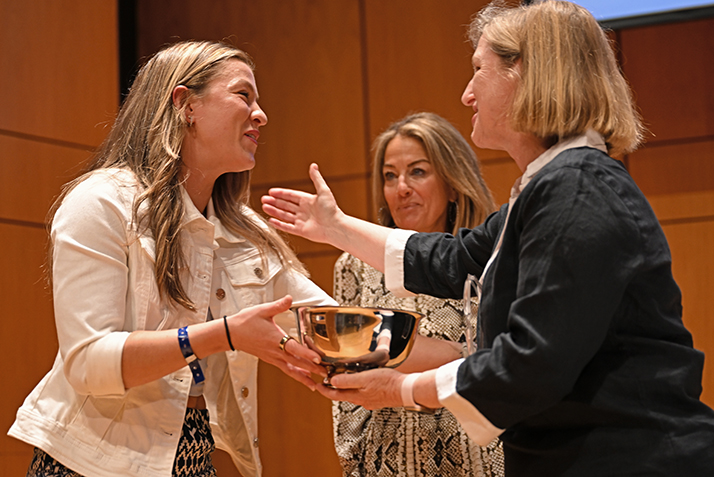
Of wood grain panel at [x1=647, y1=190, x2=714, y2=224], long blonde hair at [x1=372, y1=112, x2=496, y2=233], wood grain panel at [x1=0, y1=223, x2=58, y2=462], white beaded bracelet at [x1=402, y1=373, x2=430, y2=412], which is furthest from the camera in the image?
wood grain panel at [x1=647, y1=190, x2=714, y2=224]

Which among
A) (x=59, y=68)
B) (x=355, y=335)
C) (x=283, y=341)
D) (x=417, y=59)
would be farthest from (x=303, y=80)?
(x=355, y=335)

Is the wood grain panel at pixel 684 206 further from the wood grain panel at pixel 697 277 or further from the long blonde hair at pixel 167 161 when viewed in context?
the long blonde hair at pixel 167 161

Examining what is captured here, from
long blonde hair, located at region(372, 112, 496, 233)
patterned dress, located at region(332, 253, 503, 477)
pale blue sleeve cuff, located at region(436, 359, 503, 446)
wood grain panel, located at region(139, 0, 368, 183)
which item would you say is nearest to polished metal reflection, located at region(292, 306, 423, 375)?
pale blue sleeve cuff, located at region(436, 359, 503, 446)

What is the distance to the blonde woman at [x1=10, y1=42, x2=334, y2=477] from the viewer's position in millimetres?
1618

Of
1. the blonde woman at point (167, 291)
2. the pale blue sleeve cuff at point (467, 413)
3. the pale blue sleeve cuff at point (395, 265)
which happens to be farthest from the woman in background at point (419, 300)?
the pale blue sleeve cuff at point (467, 413)

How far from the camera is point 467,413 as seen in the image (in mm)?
1278

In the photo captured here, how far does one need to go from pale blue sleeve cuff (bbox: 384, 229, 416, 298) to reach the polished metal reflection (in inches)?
9.4

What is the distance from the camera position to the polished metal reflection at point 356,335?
1506 mm

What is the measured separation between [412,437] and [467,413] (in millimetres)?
1109

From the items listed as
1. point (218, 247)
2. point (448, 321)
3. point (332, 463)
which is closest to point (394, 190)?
point (448, 321)

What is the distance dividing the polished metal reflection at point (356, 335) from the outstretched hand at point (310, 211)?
0.50m

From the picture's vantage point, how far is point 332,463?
165 inches

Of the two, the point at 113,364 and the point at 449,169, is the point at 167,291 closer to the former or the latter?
the point at 113,364

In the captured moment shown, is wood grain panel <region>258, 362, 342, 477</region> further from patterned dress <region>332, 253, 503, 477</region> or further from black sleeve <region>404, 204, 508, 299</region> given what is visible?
black sleeve <region>404, 204, 508, 299</region>
